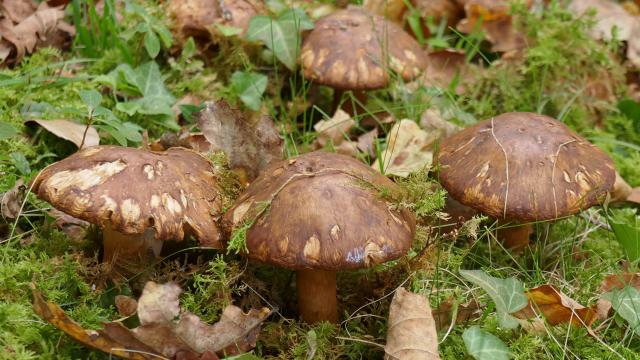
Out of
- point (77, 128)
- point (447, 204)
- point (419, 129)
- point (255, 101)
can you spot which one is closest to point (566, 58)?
point (419, 129)

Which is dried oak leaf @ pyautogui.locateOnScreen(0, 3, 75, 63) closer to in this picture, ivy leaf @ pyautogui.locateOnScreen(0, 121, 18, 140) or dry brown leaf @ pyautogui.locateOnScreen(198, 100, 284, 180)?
ivy leaf @ pyautogui.locateOnScreen(0, 121, 18, 140)

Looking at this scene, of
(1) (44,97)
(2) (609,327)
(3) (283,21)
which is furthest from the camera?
(3) (283,21)

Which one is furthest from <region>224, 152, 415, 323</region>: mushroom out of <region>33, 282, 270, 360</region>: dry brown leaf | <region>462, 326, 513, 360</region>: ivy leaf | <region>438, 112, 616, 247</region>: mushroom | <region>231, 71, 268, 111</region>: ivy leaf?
<region>231, 71, 268, 111</region>: ivy leaf

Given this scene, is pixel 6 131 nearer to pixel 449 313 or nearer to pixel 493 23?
pixel 449 313

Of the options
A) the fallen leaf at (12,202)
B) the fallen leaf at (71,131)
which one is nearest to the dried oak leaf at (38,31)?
the fallen leaf at (71,131)

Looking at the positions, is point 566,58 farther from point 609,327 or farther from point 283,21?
point 609,327

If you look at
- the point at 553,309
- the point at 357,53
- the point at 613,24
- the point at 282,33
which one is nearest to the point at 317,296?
the point at 553,309
